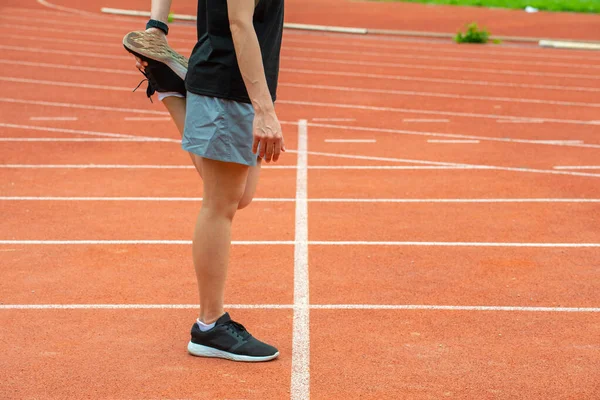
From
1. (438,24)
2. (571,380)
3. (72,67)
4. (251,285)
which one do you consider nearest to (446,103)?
(72,67)

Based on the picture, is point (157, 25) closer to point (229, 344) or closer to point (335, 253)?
point (229, 344)

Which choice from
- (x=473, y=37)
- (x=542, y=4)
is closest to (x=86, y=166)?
(x=473, y=37)

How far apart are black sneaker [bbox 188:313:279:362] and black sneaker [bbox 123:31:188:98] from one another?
0.95m

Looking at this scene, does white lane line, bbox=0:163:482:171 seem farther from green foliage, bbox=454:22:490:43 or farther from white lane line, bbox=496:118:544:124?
green foliage, bbox=454:22:490:43

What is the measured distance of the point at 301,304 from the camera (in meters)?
4.55

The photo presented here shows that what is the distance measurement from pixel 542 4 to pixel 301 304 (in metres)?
26.3

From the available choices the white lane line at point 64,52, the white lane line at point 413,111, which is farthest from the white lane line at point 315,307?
the white lane line at point 64,52

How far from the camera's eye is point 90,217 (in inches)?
247

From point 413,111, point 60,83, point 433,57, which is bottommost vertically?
point 60,83

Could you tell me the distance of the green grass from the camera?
1109 inches

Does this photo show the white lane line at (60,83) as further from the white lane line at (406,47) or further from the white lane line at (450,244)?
the white lane line at (450,244)

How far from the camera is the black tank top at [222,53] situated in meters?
3.46

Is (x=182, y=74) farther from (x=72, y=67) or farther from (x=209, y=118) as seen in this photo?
(x=72, y=67)

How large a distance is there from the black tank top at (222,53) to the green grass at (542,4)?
26147 mm
